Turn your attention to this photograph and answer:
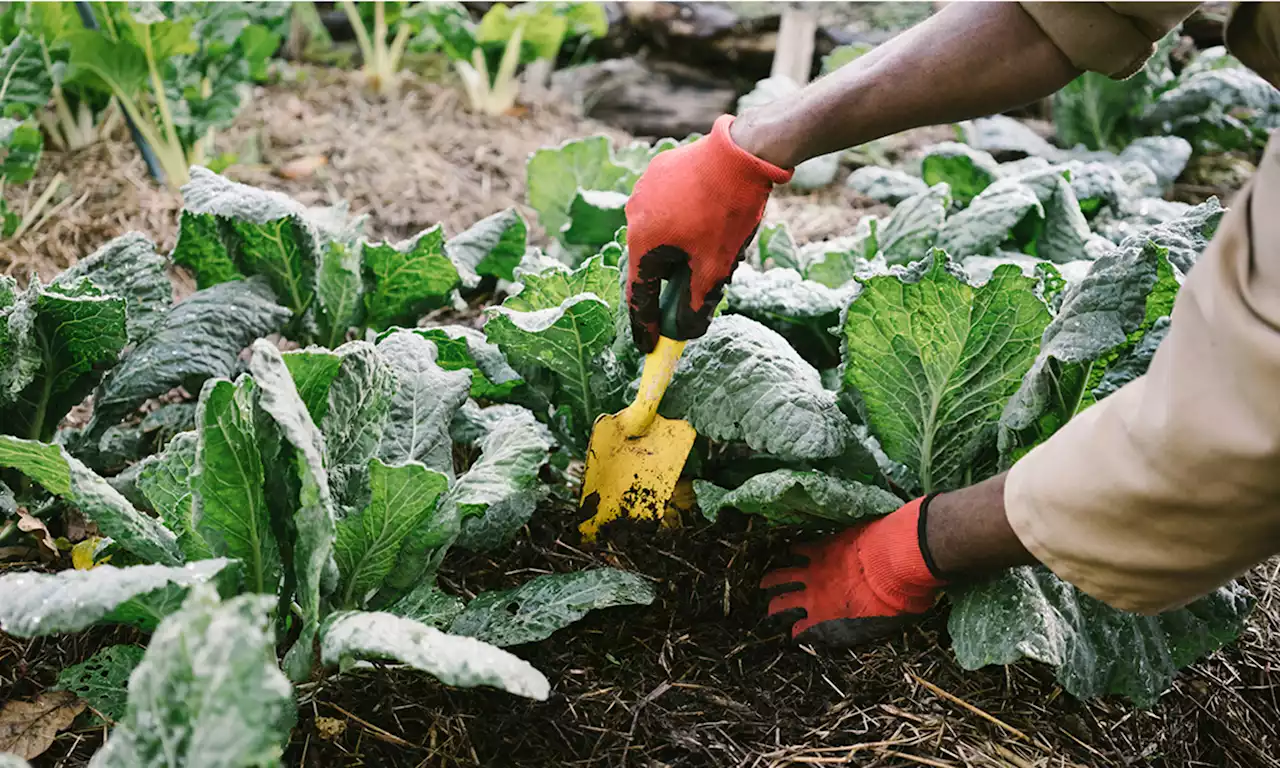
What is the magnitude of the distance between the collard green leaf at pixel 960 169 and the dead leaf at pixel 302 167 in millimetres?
1931

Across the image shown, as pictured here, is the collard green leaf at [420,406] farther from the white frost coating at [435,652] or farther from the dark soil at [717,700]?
the white frost coating at [435,652]

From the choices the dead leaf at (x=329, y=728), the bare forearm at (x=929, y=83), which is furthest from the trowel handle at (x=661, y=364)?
the dead leaf at (x=329, y=728)

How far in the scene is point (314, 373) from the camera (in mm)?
1374

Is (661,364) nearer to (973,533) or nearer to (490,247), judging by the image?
(973,533)

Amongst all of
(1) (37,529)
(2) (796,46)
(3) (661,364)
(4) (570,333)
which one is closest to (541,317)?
(4) (570,333)

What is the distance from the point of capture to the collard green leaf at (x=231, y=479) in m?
1.20

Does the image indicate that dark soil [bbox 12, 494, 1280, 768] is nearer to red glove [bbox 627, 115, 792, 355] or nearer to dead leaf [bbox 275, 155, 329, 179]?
red glove [bbox 627, 115, 792, 355]

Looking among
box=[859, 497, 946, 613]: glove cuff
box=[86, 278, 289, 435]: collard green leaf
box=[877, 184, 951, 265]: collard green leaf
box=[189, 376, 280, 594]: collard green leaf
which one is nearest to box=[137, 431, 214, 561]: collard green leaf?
box=[189, 376, 280, 594]: collard green leaf

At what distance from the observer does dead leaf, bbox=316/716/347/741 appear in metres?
1.31

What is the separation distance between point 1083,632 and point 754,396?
61 cm

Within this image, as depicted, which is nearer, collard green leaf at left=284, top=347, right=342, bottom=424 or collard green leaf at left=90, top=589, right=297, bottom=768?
collard green leaf at left=90, top=589, right=297, bottom=768

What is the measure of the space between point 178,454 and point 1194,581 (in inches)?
53.5

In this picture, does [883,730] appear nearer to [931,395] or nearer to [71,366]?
[931,395]

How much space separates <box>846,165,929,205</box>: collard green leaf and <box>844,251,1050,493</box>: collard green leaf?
1.20 meters
